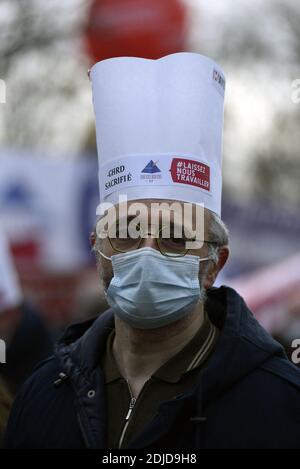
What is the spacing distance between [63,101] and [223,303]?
946 cm

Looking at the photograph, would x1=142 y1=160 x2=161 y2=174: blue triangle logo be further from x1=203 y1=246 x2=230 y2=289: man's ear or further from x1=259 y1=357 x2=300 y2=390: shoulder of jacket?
x1=259 y1=357 x2=300 y2=390: shoulder of jacket

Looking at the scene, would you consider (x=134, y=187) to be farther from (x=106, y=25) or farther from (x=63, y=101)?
(x=63, y=101)

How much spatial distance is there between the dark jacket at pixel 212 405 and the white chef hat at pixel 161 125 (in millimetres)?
465

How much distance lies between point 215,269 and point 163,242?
0.97 feet

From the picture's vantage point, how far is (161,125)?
3.16 metres

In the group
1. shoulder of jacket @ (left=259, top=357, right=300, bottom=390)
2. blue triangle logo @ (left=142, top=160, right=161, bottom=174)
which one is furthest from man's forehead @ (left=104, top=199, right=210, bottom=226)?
shoulder of jacket @ (left=259, top=357, right=300, bottom=390)

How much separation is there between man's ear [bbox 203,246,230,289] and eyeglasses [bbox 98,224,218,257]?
0.44 feet

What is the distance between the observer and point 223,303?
311 centimetres

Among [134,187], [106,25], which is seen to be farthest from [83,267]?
[134,187]

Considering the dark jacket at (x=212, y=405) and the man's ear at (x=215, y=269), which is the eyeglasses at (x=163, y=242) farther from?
the dark jacket at (x=212, y=405)

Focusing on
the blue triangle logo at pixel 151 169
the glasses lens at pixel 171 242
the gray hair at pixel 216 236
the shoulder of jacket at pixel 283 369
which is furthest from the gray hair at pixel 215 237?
the shoulder of jacket at pixel 283 369

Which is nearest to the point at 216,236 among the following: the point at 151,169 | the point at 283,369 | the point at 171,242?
the point at 171,242

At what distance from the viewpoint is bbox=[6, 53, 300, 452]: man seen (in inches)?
106
